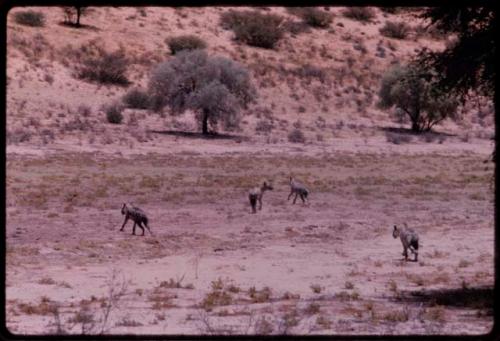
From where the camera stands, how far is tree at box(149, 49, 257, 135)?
45594 millimetres

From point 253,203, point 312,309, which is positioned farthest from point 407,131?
point 312,309

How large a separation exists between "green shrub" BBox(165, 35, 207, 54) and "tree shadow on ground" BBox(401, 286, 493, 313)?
148 ft

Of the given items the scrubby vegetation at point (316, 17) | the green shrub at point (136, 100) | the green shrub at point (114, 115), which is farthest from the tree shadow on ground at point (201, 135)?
the scrubby vegetation at point (316, 17)

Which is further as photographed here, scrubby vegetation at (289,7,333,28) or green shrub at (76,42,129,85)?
scrubby vegetation at (289,7,333,28)

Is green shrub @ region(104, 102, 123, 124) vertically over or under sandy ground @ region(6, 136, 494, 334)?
under

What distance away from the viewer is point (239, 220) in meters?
24.4

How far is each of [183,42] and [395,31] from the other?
21192 mm

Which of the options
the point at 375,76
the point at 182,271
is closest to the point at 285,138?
the point at 375,76

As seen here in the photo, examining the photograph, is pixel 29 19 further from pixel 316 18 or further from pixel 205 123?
pixel 316 18

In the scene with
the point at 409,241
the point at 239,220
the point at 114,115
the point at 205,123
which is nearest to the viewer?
the point at 409,241

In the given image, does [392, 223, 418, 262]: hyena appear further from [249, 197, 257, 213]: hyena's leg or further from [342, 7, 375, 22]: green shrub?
[342, 7, 375, 22]: green shrub

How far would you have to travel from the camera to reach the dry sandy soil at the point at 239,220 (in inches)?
517

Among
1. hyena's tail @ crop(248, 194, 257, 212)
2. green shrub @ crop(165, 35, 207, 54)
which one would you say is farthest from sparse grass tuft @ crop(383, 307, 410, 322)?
green shrub @ crop(165, 35, 207, 54)

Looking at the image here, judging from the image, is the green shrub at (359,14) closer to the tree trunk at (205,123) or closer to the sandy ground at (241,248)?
the tree trunk at (205,123)
